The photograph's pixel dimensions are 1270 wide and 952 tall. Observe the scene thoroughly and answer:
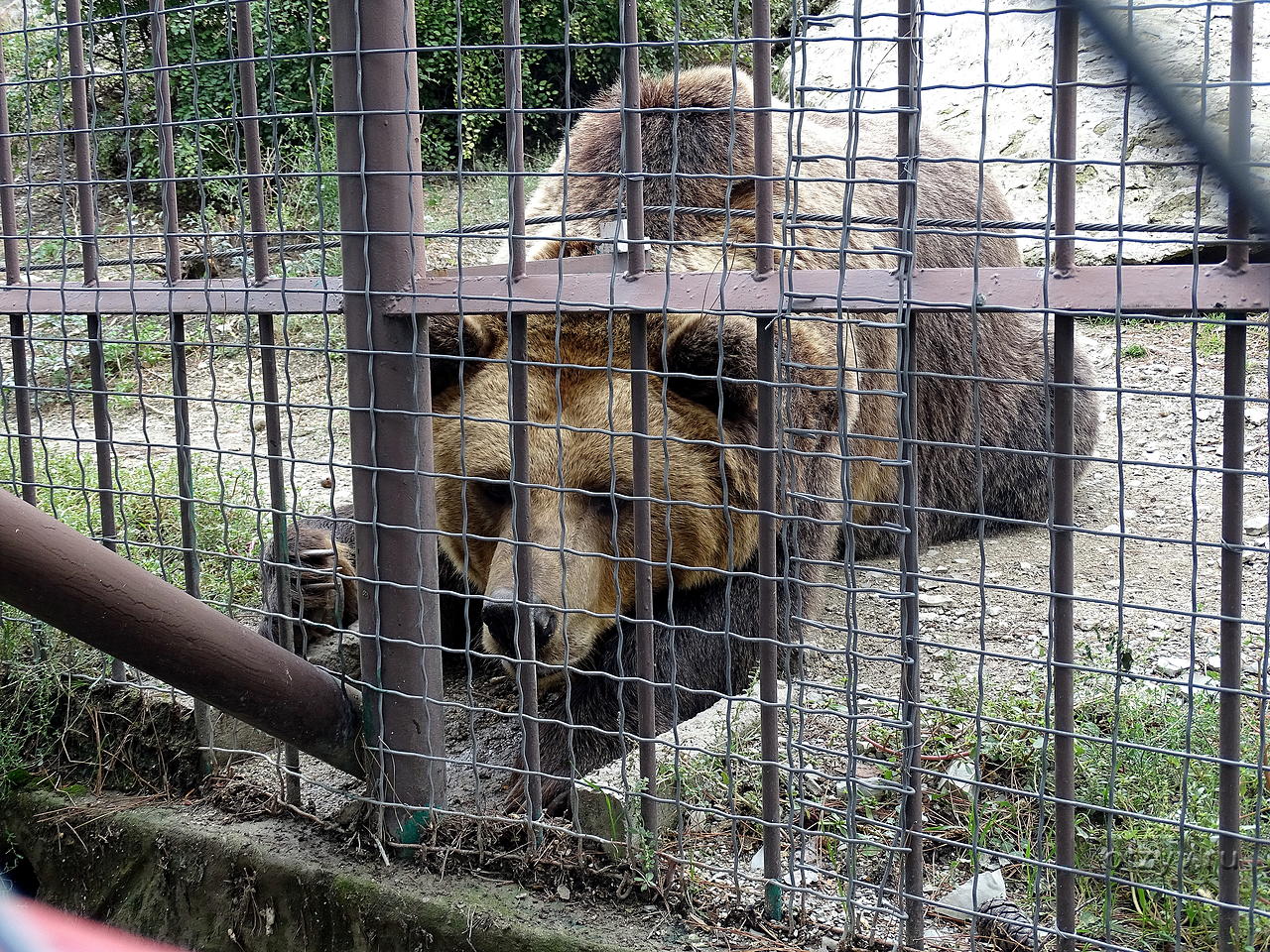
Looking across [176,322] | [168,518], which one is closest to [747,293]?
[176,322]

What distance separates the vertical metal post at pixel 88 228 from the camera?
2773 mm

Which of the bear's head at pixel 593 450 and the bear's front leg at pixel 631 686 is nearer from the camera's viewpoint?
the bear's front leg at pixel 631 686

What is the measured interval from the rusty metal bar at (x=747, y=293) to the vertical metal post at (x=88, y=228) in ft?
0.37

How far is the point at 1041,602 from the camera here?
373 cm

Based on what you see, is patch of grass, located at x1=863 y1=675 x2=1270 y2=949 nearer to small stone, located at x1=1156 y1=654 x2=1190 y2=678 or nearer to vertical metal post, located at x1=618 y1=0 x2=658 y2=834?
small stone, located at x1=1156 y1=654 x2=1190 y2=678

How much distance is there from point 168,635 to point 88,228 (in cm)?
115

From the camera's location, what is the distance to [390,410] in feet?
7.84

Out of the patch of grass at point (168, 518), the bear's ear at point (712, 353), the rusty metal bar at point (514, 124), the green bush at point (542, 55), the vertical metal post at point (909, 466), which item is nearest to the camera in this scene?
the vertical metal post at point (909, 466)

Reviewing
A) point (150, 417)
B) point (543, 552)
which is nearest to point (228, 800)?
point (543, 552)

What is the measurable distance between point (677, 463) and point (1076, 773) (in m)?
1.27

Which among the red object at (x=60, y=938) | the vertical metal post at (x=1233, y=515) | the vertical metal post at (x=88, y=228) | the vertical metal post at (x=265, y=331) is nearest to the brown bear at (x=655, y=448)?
the vertical metal post at (x=265, y=331)

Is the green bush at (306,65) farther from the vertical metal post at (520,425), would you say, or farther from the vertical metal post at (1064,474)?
the vertical metal post at (1064,474)

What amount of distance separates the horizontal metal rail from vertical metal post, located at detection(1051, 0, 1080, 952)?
71 millimetres

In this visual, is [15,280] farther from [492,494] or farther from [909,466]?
[909,466]
